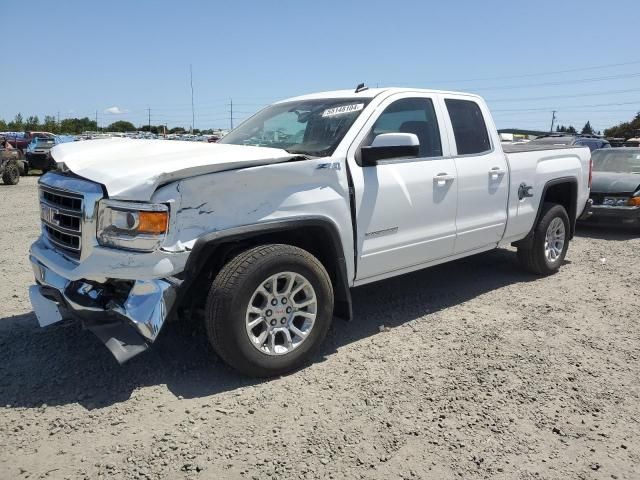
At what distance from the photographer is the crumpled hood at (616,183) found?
9102 mm

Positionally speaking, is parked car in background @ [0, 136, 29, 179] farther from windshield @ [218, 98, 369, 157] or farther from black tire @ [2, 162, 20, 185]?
windshield @ [218, 98, 369, 157]

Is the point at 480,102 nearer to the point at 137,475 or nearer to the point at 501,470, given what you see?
the point at 501,470

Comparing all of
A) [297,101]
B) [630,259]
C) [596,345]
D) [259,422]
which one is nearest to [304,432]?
[259,422]

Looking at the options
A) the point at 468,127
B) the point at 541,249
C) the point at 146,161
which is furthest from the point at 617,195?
the point at 146,161

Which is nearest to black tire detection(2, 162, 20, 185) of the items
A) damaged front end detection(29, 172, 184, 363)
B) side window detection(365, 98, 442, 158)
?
damaged front end detection(29, 172, 184, 363)

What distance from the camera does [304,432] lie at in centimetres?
295

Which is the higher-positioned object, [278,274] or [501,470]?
[278,274]

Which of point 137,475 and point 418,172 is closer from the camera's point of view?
point 137,475

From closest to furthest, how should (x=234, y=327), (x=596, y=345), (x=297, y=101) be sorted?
(x=234, y=327)
(x=596, y=345)
(x=297, y=101)

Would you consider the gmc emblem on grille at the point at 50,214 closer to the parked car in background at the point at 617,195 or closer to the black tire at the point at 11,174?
the parked car in background at the point at 617,195

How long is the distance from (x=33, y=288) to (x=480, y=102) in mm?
4297

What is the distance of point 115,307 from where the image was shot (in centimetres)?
321

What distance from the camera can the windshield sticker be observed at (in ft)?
13.9

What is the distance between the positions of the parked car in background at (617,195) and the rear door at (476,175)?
15.2ft
